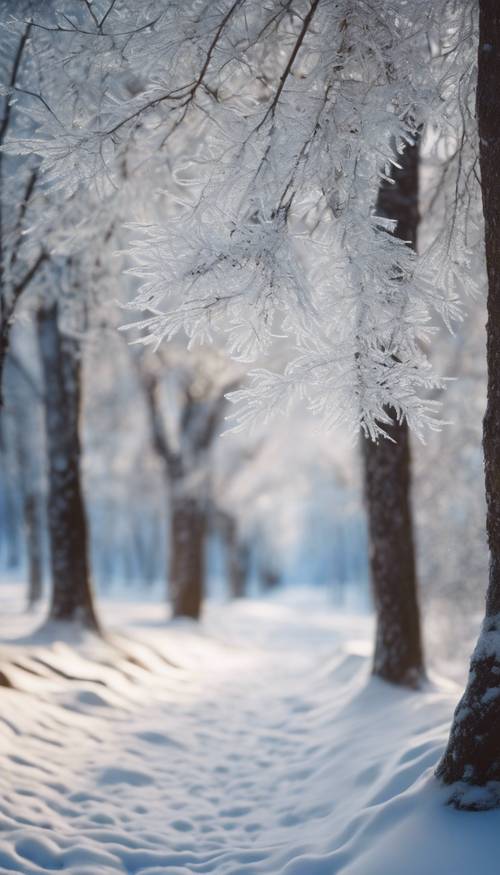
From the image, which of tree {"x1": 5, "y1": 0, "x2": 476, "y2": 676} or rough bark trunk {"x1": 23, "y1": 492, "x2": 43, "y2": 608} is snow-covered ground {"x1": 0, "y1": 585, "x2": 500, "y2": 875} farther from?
rough bark trunk {"x1": 23, "y1": 492, "x2": 43, "y2": 608}

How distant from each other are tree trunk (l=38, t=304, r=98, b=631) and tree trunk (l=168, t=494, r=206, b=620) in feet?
14.6

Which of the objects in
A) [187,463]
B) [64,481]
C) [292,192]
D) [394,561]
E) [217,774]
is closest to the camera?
[292,192]

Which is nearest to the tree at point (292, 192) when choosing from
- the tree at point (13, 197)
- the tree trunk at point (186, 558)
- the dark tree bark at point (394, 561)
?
the tree at point (13, 197)

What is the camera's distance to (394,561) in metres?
6.12

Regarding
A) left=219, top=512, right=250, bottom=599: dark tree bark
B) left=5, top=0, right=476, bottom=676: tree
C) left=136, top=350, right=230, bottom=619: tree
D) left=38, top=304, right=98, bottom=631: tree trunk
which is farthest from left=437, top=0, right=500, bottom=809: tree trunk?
left=219, top=512, right=250, bottom=599: dark tree bark

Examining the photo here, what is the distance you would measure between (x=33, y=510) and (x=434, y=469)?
426 inches

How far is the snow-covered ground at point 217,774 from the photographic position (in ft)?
9.88

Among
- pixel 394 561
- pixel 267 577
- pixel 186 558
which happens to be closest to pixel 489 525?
pixel 394 561

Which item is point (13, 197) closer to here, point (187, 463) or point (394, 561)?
point (394, 561)

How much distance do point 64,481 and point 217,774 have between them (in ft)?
16.1

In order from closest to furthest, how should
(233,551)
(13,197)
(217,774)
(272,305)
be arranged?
(272,305) < (217,774) < (13,197) < (233,551)

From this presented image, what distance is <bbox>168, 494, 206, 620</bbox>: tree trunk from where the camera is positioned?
41.7ft

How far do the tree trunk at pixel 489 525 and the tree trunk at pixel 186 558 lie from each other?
9981 millimetres

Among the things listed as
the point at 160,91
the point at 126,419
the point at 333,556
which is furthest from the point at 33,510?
the point at 333,556
